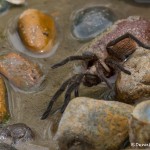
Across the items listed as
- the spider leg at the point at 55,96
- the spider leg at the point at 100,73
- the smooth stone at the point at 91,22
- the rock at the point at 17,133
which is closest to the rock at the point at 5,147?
the rock at the point at 17,133

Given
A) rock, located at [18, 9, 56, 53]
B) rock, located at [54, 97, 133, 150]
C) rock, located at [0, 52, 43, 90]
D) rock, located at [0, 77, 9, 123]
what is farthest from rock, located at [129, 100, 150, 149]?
rock, located at [18, 9, 56, 53]

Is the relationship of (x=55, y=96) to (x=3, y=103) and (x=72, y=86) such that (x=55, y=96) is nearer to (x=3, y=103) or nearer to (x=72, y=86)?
(x=72, y=86)

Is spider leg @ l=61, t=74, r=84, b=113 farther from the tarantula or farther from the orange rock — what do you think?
the orange rock

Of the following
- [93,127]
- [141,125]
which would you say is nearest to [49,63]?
[93,127]

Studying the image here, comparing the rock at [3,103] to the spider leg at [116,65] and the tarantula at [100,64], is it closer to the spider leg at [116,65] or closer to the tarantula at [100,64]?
the tarantula at [100,64]

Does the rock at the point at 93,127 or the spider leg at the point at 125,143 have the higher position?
the rock at the point at 93,127
